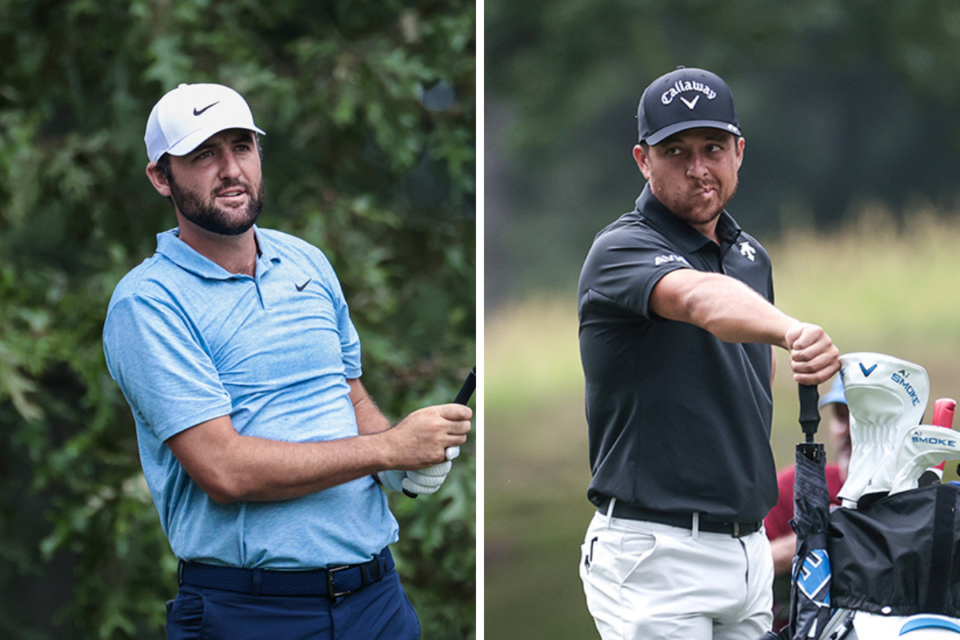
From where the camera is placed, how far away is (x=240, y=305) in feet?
6.45

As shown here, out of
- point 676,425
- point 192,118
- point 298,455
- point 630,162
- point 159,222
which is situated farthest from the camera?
point 630,162

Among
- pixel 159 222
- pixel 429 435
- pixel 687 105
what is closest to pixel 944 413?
pixel 687 105

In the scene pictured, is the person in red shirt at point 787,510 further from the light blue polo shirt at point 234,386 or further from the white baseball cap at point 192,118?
the white baseball cap at point 192,118

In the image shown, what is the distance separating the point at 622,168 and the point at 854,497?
10.4 ft

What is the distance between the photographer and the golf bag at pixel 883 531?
1.59 meters

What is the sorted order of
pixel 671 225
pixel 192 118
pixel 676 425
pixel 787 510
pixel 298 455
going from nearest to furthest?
pixel 298 455
pixel 192 118
pixel 676 425
pixel 671 225
pixel 787 510

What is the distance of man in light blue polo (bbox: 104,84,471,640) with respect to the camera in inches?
72.5

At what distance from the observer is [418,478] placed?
2.10 metres

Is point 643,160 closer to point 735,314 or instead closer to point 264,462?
point 735,314

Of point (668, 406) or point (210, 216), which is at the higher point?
point (210, 216)

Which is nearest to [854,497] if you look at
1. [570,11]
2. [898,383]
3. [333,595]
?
[898,383]

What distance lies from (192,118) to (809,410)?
1.24 m

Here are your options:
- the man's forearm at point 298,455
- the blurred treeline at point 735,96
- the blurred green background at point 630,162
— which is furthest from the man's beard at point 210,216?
the blurred treeline at point 735,96

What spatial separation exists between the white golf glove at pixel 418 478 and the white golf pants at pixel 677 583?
14.5 inches
